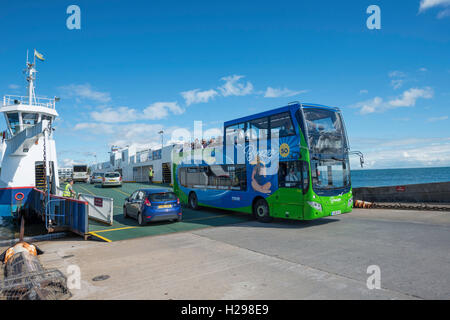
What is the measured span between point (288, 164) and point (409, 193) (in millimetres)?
9652

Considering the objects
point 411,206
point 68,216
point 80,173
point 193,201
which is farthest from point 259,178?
point 80,173

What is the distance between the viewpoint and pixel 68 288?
5121mm

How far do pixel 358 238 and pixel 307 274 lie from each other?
3.80 metres

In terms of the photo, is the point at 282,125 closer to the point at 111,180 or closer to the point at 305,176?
the point at 305,176

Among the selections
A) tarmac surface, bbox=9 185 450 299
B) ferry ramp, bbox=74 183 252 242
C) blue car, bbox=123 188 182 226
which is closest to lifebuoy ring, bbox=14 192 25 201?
ferry ramp, bbox=74 183 252 242

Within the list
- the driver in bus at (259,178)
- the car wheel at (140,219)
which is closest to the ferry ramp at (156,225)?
→ the car wheel at (140,219)

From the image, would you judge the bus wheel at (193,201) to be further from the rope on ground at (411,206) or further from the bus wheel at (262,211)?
the rope on ground at (411,206)

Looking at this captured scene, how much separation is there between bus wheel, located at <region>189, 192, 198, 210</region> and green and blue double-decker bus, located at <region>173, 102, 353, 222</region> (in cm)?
296

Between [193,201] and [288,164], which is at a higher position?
[288,164]

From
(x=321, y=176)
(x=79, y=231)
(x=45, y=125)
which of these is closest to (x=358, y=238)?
(x=321, y=176)

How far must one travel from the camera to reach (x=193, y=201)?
16.6 meters

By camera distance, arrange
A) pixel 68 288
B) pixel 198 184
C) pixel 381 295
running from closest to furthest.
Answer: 1. pixel 381 295
2. pixel 68 288
3. pixel 198 184

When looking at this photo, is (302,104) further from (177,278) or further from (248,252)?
(177,278)

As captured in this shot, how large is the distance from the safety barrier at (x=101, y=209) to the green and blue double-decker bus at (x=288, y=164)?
5.28m
